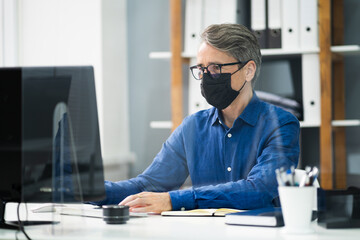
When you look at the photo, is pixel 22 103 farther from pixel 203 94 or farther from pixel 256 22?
pixel 256 22

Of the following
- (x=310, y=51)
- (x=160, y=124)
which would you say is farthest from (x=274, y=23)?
(x=160, y=124)

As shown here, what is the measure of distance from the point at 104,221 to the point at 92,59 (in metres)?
0.80

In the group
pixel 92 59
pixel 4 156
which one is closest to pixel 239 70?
pixel 92 59

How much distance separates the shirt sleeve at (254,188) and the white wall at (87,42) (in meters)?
0.39

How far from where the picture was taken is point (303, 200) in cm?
117

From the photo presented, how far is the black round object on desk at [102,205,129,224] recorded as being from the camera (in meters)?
1.36

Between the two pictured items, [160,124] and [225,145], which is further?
[160,124]

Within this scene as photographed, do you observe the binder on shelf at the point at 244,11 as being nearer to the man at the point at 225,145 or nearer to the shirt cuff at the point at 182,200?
the man at the point at 225,145

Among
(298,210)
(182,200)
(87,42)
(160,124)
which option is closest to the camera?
(298,210)

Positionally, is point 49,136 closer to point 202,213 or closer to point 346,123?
point 202,213

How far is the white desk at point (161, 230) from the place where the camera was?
45.5 inches

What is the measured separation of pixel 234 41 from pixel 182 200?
551 millimetres

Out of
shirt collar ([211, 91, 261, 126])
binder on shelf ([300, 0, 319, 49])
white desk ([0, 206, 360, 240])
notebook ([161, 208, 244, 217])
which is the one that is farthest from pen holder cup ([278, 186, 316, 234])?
binder on shelf ([300, 0, 319, 49])

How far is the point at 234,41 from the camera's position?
5.83 ft
